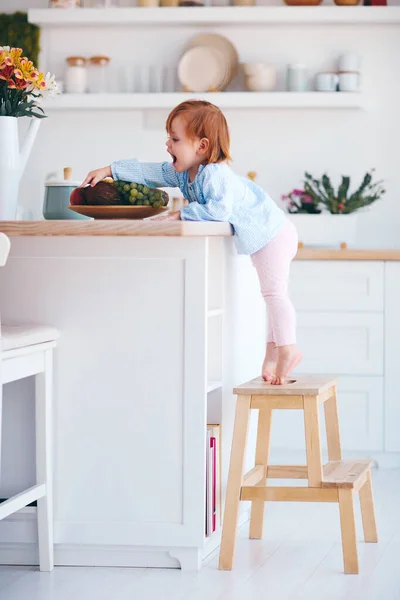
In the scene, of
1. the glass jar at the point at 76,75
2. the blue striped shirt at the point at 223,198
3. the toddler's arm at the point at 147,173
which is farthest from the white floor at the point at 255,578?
the glass jar at the point at 76,75

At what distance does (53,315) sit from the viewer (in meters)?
2.55

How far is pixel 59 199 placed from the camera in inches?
110

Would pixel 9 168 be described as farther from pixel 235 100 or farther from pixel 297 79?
pixel 297 79

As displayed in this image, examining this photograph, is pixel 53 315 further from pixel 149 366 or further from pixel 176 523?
pixel 176 523

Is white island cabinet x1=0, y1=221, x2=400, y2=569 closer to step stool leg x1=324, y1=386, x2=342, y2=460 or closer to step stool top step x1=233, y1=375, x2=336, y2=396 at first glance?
step stool top step x1=233, y1=375, x2=336, y2=396

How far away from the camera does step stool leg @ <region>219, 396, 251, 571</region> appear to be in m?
2.52

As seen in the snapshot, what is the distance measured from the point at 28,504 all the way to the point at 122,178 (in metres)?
0.92

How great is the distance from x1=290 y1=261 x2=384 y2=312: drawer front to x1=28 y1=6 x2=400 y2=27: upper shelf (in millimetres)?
1338

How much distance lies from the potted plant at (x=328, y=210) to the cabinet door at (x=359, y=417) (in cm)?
73

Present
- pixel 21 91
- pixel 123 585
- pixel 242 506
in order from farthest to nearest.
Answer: pixel 242 506, pixel 21 91, pixel 123 585

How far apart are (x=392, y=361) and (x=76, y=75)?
2.07 meters

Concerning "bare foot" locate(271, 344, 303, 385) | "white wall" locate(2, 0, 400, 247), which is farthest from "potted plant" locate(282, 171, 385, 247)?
"bare foot" locate(271, 344, 303, 385)

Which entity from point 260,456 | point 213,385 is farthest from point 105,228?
point 260,456

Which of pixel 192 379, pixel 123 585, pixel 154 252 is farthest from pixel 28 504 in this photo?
pixel 154 252
